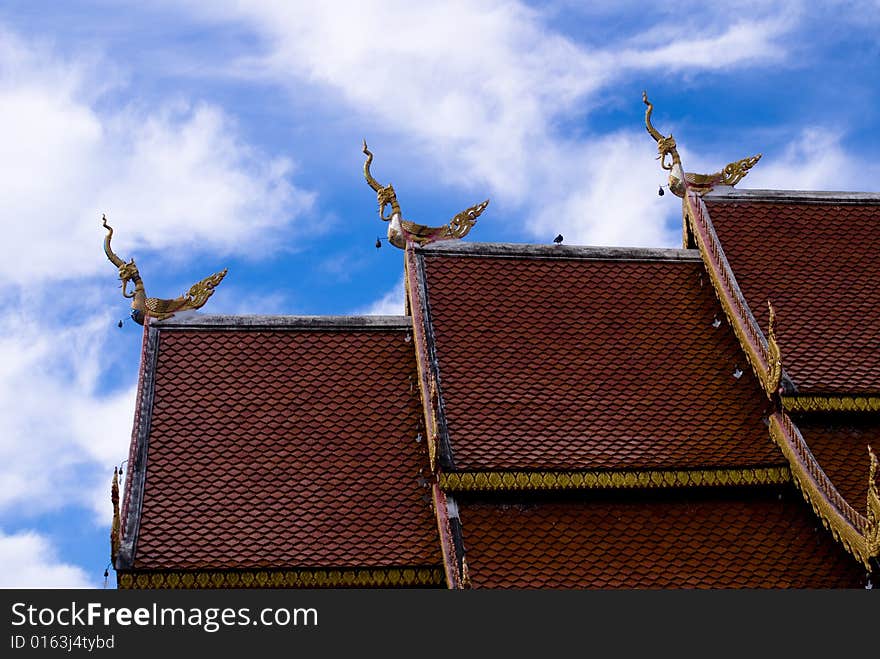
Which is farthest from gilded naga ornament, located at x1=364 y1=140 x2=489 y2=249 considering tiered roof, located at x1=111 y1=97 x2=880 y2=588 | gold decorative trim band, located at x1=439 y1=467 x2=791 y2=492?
gold decorative trim band, located at x1=439 y1=467 x2=791 y2=492

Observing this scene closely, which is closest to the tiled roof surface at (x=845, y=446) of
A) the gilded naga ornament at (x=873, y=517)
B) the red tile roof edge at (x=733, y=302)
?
the red tile roof edge at (x=733, y=302)

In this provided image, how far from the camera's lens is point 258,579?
1557 cm

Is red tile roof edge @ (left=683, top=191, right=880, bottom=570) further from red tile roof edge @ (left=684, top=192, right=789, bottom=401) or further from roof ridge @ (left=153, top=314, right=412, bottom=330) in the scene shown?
roof ridge @ (left=153, top=314, right=412, bottom=330)

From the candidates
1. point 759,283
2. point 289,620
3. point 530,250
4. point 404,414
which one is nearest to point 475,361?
point 404,414

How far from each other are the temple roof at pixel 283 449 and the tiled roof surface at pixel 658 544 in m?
0.78

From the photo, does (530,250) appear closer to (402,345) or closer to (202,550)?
(402,345)

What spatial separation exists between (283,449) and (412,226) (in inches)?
142

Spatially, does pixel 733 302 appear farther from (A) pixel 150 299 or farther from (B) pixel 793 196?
(A) pixel 150 299

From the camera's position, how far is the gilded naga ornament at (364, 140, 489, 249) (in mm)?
19125

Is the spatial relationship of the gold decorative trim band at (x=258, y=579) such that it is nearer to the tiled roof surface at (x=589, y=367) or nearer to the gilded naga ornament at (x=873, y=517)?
the tiled roof surface at (x=589, y=367)

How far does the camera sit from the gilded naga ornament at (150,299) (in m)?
18.5

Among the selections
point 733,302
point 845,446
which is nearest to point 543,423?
point 733,302

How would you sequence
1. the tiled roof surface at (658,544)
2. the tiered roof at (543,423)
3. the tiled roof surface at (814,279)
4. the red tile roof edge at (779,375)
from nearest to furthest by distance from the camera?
1. the red tile roof edge at (779,375)
2. the tiled roof surface at (658,544)
3. the tiered roof at (543,423)
4. the tiled roof surface at (814,279)

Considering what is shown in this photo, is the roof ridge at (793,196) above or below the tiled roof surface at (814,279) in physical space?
above
